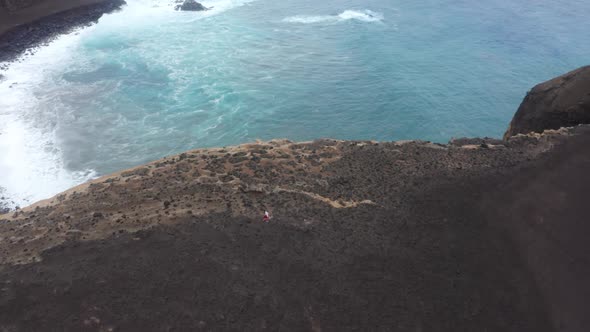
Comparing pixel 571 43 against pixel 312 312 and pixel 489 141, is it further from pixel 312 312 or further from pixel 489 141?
pixel 312 312

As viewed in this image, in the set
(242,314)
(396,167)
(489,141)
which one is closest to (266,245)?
(242,314)

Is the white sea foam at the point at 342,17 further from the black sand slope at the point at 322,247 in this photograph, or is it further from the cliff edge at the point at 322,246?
the black sand slope at the point at 322,247

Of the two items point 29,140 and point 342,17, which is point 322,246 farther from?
point 342,17

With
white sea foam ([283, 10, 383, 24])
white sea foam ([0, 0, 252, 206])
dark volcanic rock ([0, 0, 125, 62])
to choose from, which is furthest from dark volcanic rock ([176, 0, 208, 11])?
white sea foam ([283, 10, 383, 24])

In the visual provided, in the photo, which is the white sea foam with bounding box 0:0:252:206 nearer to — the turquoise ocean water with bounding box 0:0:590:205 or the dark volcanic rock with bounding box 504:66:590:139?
the turquoise ocean water with bounding box 0:0:590:205

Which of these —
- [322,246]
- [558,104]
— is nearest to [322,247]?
[322,246]
